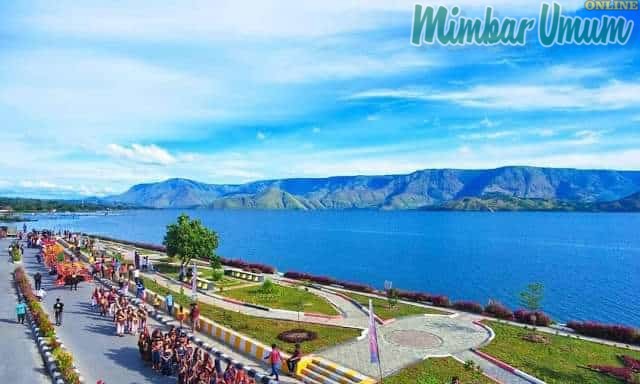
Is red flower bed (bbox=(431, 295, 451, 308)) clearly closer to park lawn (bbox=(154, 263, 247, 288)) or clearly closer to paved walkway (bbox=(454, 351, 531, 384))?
paved walkway (bbox=(454, 351, 531, 384))

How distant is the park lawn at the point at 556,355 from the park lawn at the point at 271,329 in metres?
7.30

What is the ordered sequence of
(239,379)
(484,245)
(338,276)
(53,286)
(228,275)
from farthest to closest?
(484,245)
(338,276)
(228,275)
(53,286)
(239,379)

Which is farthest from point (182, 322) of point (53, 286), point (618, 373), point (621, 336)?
point (621, 336)

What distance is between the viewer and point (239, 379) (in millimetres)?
15633

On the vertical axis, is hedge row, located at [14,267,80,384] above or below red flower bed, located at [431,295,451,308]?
above

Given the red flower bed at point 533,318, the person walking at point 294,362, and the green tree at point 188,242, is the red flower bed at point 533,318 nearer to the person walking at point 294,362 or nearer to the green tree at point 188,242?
the person walking at point 294,362

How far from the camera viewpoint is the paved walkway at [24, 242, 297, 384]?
17.6 metres

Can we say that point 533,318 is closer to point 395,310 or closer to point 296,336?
point 395,310

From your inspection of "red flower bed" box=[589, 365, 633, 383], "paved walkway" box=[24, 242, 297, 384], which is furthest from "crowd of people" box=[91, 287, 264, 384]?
"red flower bed" box=[589, 365, 633, 383]

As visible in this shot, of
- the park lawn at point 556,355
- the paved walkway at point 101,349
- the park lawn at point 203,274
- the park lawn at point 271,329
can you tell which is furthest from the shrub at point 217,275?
the park lawn at point 556,355

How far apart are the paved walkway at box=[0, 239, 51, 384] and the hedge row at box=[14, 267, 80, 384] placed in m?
0.65

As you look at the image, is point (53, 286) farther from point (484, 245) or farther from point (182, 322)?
point (484, 245)

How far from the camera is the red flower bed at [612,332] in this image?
2510 centimetres

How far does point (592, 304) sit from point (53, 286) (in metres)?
55.2
